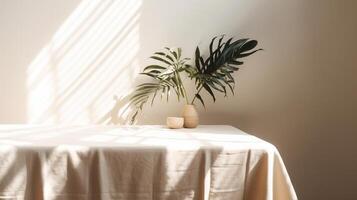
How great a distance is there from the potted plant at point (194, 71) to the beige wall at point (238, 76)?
0.10 metres

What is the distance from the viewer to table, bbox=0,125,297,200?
4.09 ft

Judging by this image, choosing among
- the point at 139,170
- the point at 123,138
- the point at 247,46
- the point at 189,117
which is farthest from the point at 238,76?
the point at 139,170

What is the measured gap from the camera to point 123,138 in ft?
4.82

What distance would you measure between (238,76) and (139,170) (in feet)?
3.67

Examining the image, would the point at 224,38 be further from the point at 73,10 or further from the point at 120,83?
the point at 73,10

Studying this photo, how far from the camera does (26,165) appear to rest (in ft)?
4.09

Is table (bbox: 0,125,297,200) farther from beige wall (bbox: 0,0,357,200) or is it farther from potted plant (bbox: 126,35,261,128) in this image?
beige wall (bbox: 0,0,357,200)

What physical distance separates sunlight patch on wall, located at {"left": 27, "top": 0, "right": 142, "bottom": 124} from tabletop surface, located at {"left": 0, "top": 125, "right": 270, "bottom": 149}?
339mm

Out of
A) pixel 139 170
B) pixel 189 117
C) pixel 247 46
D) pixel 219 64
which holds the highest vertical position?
pixel 247 46

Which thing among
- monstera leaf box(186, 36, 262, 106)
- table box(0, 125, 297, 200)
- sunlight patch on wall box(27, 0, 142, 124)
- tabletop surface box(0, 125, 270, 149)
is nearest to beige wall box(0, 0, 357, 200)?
sunlight patch on wall box(27, 0, 142, 124)

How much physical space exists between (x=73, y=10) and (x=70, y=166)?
3.96 ft

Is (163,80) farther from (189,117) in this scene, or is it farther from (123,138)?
(123,138)

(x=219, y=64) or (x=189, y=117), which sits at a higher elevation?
(x=219, y=64)

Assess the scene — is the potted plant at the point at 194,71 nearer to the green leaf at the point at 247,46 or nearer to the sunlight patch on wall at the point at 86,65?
the green leaf at the point at 247,46
